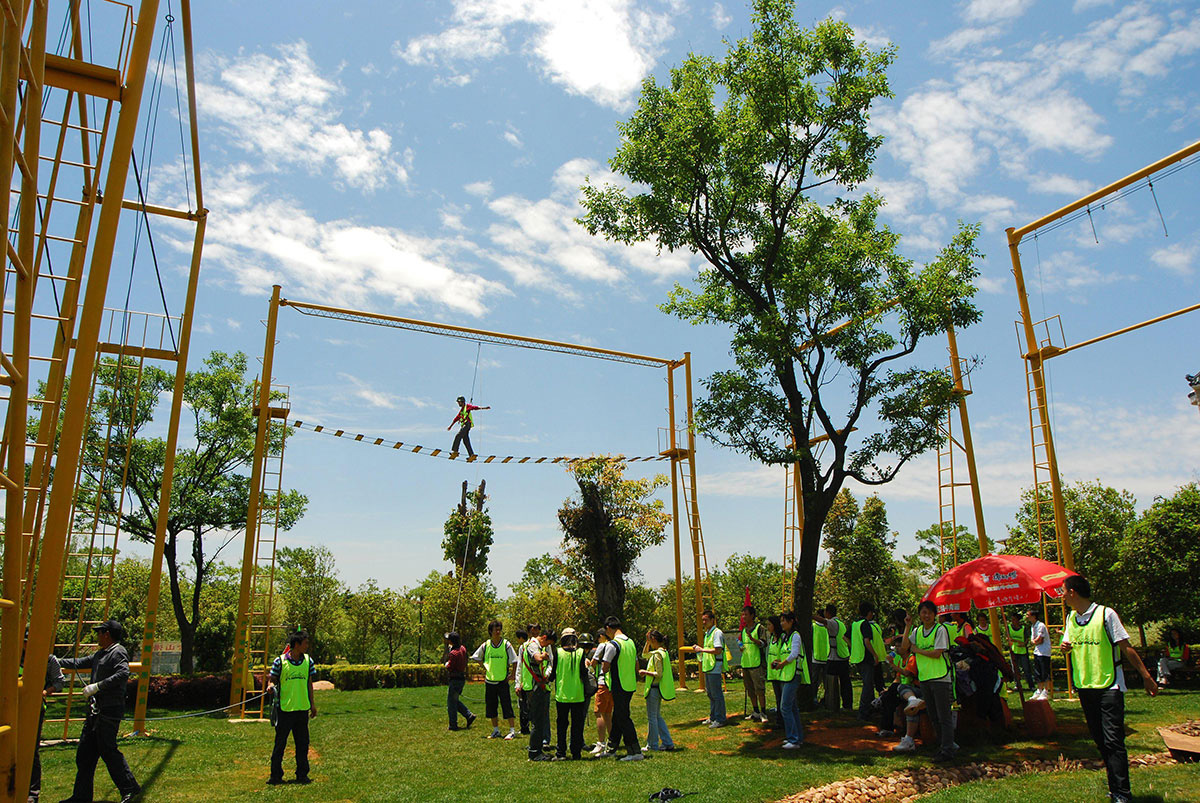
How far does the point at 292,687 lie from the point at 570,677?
3.75 metres

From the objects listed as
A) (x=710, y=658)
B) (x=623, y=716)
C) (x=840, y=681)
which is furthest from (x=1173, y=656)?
(x=623, y=716)

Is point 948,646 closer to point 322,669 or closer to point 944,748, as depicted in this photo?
point 944,748

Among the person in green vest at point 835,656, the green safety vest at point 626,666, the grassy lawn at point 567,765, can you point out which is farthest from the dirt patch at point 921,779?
the person in green vest at point 835,656

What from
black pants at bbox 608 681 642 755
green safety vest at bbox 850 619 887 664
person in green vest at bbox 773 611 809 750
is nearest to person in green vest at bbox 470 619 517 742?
black pants at bbox 608 681 642 755

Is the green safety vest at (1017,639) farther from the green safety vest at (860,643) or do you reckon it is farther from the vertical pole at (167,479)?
the vertical pole at (167,479)

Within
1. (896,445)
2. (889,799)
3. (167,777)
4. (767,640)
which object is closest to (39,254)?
(167,777)

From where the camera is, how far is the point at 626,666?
11.0 meters

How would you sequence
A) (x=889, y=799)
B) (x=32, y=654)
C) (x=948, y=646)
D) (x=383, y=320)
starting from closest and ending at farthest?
(x=32, y=654), (x=889, y=799), (x=948, y=646), (x=383, y=320)

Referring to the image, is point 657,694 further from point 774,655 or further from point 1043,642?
point 1043,642

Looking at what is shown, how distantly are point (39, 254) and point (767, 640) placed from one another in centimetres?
1210

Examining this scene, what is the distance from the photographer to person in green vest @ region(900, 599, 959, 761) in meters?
9.58

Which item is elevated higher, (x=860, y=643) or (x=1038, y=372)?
(x=1038, y=372)

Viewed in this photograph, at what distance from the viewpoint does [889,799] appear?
8.55 m

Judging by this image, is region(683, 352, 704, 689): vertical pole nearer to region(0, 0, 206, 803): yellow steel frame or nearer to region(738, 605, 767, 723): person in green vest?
region(738, 605, 767, 723): person in green vest
